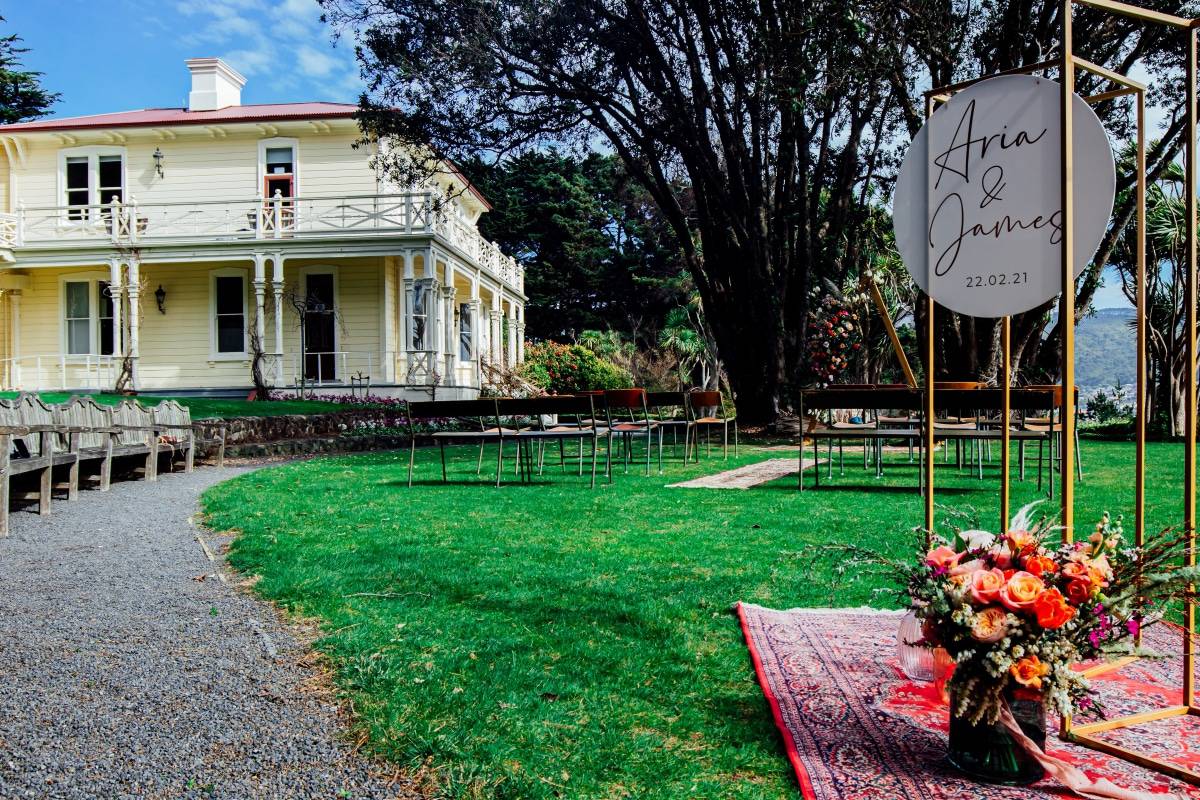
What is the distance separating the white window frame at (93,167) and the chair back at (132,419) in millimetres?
14996

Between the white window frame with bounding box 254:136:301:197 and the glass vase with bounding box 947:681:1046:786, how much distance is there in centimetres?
2372

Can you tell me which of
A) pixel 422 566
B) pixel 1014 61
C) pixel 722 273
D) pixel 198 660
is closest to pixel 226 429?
pixel 722 273

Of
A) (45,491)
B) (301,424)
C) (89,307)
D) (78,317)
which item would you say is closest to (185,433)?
(301,424)

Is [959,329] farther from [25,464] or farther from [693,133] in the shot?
[25,464]

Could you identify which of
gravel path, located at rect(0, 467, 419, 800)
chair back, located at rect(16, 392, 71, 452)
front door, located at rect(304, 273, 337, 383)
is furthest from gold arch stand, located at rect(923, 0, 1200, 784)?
front door, located at rect(304, 273, 337, 383)

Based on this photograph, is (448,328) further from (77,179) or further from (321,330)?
(77,179)

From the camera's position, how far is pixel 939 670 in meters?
2.69

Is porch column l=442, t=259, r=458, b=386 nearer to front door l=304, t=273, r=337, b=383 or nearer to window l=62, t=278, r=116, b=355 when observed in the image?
front door l=304, t=273, r=337, b=383

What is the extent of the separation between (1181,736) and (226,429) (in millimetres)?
14256

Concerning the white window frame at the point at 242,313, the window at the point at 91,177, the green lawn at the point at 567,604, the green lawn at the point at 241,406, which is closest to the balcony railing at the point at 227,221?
the window at the point at 91,177

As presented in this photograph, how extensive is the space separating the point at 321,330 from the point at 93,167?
7257 millimetres

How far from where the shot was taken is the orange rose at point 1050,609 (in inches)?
95.5

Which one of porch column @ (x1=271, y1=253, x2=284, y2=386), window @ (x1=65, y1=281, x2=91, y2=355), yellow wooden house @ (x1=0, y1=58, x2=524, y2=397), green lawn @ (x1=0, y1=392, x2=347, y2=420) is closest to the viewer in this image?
green lawn @ (x1=0, y1=392, x2=347, y2=420)

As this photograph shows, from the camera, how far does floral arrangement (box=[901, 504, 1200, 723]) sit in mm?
2447
